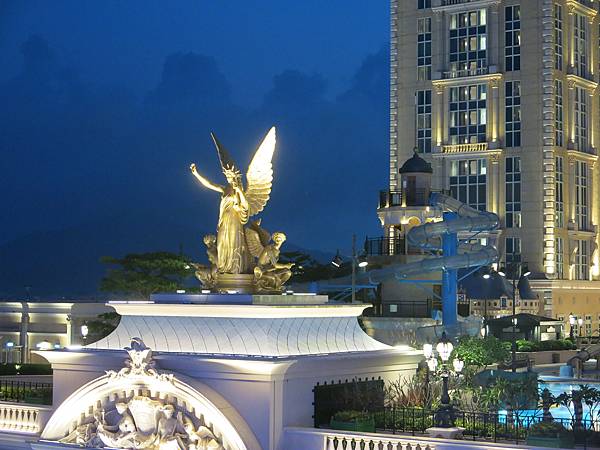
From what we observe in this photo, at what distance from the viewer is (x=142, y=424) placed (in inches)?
898

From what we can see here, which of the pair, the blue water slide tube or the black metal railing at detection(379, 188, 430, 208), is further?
the black metal railing at detection(379, 188, 430, 208)

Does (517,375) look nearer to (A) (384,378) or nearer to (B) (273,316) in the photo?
(A) (384,378)

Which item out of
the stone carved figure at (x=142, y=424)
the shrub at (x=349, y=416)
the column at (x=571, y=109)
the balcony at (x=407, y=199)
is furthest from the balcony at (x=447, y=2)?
the stone carved figure at (x=142, y=424)

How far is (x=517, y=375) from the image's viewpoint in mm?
29125

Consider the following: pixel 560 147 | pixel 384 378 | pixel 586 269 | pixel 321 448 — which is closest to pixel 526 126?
pixel 560 147

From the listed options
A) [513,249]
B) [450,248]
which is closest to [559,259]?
[513,249]

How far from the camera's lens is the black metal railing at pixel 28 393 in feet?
89.4

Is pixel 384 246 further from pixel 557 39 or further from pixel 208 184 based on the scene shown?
pixel 208 184

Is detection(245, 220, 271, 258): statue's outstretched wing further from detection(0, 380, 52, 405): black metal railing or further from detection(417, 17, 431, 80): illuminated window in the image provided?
detection(417, 17, 431, 80): illuminated window

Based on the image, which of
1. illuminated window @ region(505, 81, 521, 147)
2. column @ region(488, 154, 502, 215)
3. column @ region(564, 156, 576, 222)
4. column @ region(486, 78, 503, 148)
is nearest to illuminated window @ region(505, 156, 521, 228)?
column @ region(488, 154, 502, 215)

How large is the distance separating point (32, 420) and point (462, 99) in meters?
46.2

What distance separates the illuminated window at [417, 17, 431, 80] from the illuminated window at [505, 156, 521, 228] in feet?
25.2

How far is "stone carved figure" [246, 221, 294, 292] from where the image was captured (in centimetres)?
2544

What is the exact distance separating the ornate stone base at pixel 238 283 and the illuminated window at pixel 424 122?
146 feet
